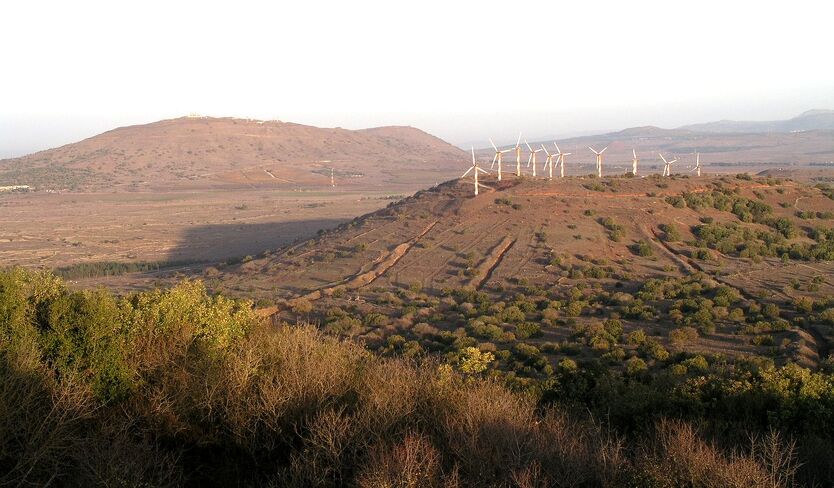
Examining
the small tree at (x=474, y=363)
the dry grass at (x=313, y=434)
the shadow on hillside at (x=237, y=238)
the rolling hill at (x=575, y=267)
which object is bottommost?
the shadow on hillside at (x=237, y=238)

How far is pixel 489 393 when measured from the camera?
1411 centimetres

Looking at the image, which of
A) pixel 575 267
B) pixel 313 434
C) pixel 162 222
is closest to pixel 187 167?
pixel 162 222

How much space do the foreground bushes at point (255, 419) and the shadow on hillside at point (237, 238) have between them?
163 ft

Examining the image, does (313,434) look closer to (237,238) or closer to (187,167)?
(237,238)

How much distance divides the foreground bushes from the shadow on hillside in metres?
49.7

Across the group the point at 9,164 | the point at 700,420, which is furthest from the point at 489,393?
the point at 9,164

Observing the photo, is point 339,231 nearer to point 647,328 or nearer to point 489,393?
point 647,328

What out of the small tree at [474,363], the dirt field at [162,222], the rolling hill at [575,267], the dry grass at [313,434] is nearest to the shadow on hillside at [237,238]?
the dirt field at [162,222]

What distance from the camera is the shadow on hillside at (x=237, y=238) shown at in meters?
70.6

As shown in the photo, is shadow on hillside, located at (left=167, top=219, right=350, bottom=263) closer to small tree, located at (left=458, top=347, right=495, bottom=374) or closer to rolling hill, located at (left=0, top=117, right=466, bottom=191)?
small tree, located at (left=458, top=347, right=495, bottom=374)

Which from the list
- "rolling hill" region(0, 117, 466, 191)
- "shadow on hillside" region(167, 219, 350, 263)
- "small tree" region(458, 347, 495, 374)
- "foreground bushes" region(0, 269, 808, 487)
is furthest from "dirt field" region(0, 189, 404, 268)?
"foreground bushes" region(0, 269, 808, 487)

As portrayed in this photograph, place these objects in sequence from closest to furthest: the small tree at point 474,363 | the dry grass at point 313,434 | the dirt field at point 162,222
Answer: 1. the dry grass at point 313,434
2. the small tree at point 474,363
3. the dirt field at point 162,222

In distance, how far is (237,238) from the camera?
266 ft

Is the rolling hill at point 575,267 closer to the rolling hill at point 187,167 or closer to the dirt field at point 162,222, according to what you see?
the dirt field at point 162,222
